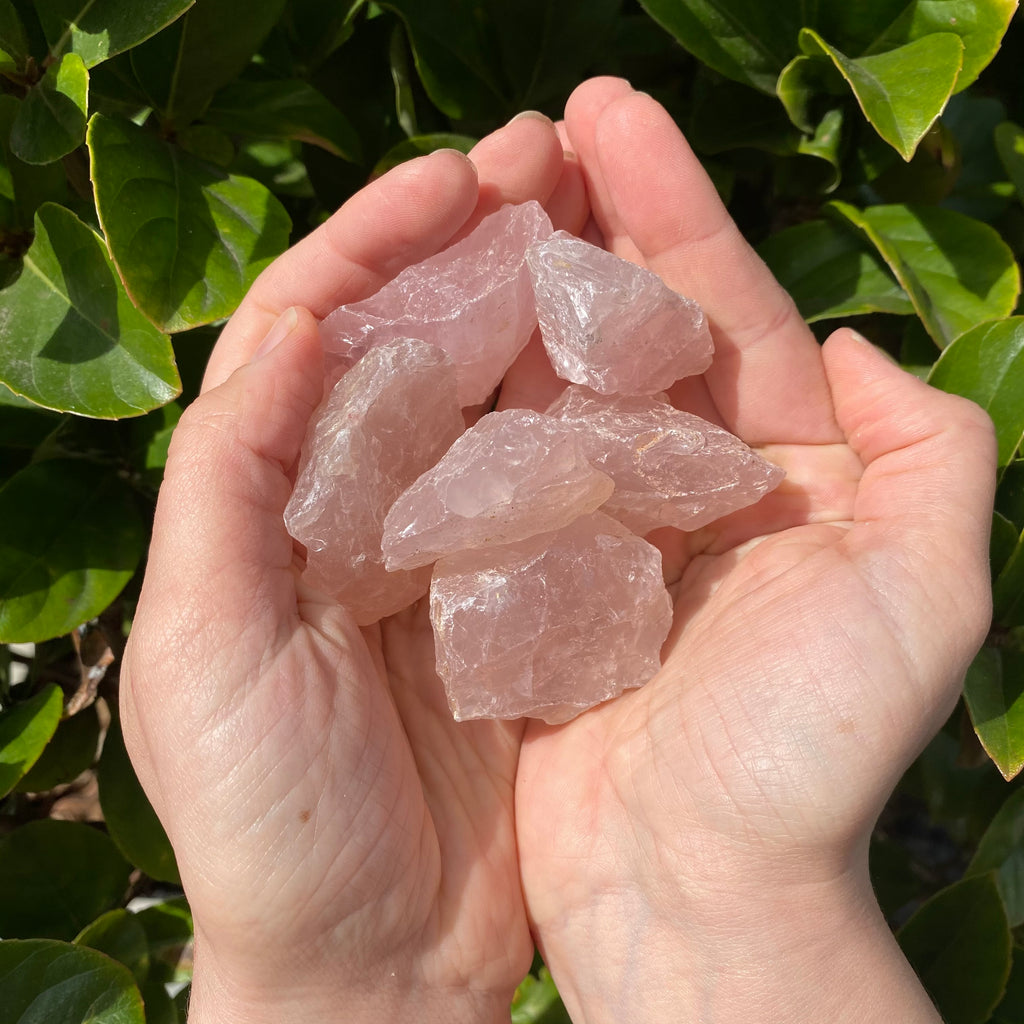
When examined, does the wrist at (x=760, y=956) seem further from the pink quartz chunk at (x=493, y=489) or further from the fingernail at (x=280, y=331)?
the fingernail at (x=280, y=331)

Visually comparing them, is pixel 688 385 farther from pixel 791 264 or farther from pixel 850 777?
pixel 850 777

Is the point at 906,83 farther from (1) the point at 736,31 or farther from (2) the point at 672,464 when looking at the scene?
(2) the point at 672,464

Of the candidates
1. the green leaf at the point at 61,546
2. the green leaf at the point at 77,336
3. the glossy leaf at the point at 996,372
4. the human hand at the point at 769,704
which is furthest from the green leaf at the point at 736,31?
the green leaf at the point at 61,546

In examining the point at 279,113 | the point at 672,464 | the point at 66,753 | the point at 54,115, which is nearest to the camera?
the point at 54,115

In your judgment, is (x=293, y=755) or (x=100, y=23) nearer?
(x=293, y=755)

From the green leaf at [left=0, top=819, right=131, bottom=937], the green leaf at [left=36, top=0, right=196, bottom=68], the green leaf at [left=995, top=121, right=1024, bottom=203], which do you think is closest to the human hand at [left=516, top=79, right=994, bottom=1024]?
the green leaf at [left=995, top=121, right=1024, bottom=203]

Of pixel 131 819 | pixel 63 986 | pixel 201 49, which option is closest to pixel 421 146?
pixel 201 49

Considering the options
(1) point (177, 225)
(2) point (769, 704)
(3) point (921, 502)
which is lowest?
(2) point (769, 704)
